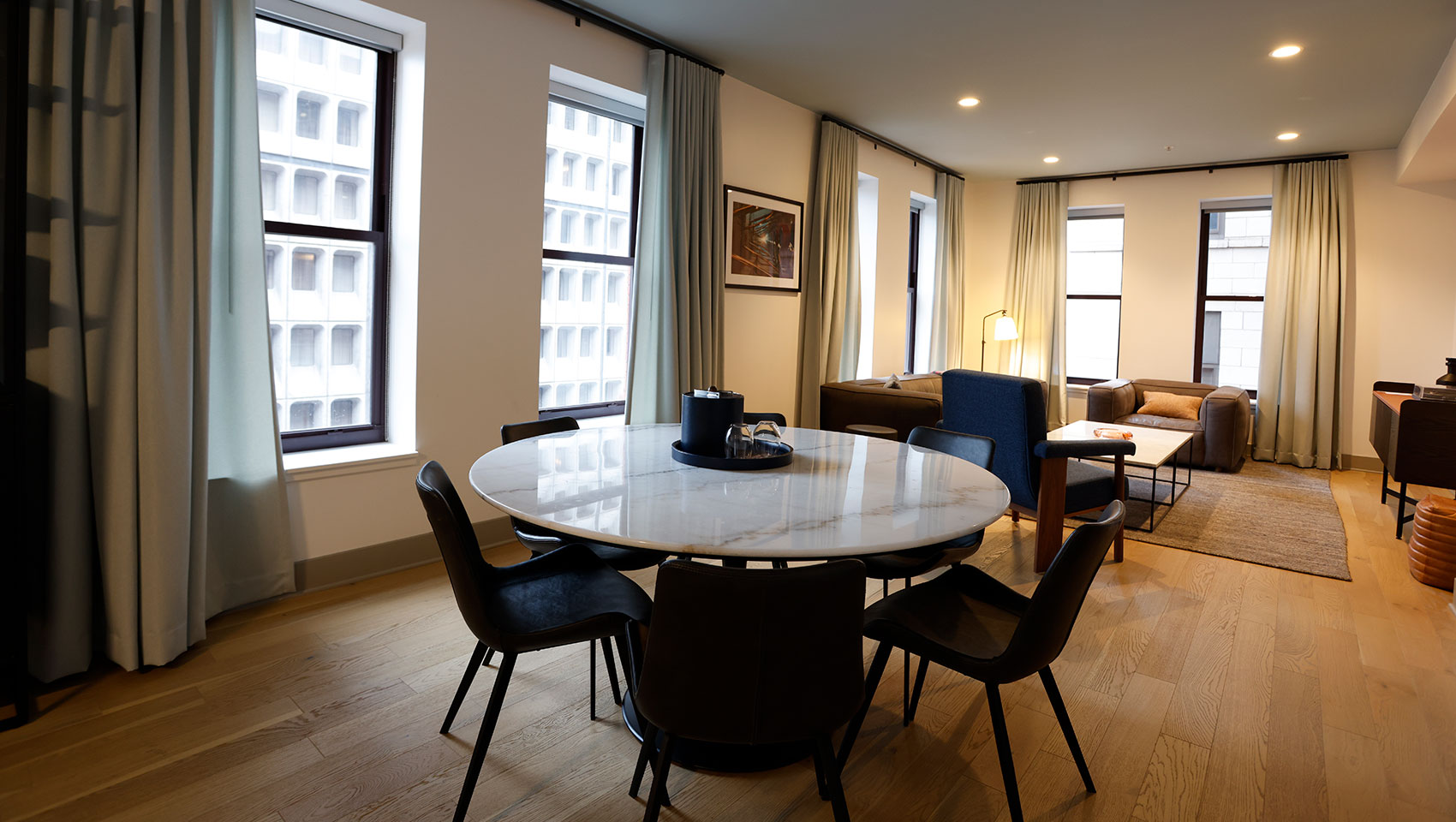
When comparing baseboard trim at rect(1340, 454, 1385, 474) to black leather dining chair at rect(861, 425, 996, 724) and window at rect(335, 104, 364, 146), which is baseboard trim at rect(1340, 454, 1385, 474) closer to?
black leather dining chair at rect(861, 425, 996, 724)

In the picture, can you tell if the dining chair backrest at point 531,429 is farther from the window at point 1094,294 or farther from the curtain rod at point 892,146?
the window at point 1094,294

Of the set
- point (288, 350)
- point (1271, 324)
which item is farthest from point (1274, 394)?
point (288, 350)

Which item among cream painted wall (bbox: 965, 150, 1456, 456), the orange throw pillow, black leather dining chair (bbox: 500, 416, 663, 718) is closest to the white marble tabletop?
black leather dining chair (bbox: 500, 416, 663, 718)

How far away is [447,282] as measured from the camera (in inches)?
132


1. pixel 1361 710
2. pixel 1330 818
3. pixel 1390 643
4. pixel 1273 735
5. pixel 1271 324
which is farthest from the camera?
pixel 1271 324

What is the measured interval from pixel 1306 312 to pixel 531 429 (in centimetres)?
677

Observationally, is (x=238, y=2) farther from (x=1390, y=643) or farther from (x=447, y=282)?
(x=1390, y=643)

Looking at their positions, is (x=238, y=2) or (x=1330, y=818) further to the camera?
(x=238, y=2)

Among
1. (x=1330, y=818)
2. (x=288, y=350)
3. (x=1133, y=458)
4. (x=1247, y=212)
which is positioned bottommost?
(x=1330, y=818)

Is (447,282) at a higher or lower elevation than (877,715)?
higher

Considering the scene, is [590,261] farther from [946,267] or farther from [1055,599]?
[946,267]

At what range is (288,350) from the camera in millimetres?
3105

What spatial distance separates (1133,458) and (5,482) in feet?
15.9

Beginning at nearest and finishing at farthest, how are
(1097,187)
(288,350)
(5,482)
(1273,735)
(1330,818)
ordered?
(1330,818) < (5,482) < (1273,735) < (288,350) < (1097,187)
